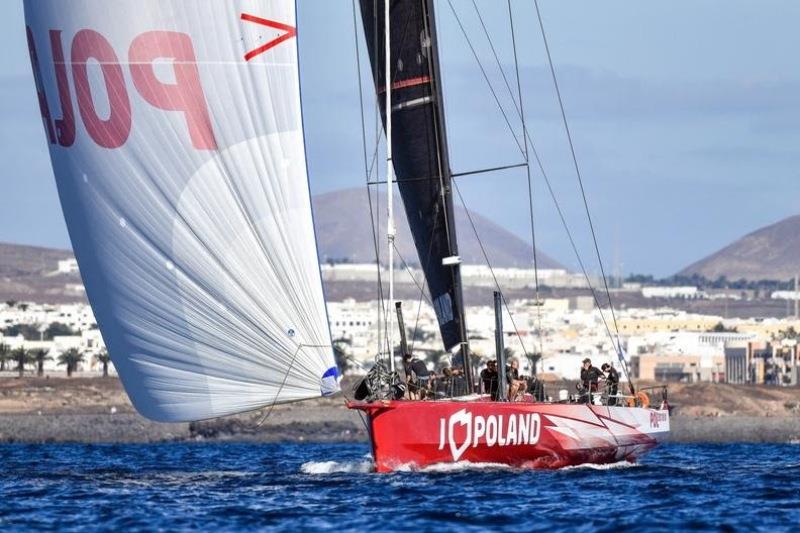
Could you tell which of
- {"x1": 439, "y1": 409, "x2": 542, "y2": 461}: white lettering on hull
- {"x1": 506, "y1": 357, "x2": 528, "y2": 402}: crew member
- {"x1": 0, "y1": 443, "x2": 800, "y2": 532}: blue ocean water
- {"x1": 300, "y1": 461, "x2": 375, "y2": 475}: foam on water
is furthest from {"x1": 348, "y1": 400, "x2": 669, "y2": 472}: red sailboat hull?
{"x1": 300, "y1": 461, "x2": 375, "y2": 475}: foam on water

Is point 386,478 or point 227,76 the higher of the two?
point 227,76

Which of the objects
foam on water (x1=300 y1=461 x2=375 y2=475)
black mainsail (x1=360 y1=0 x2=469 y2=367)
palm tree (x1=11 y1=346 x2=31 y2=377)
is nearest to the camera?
black mainsail (x1=360 y1=0 x2=469 y2=367)

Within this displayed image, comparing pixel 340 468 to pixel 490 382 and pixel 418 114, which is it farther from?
pixel 418 114

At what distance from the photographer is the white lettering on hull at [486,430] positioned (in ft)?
98.7

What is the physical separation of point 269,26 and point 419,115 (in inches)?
209

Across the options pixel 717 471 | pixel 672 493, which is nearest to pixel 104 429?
pixel 717 471

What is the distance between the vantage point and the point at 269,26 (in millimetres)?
27703

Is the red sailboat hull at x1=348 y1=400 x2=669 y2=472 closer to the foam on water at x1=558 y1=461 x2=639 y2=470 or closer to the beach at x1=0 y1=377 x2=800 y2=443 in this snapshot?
the foam on water at x1=558 y1=461 x2=639 y2=470

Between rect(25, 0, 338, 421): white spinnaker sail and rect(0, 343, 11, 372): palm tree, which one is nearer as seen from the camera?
rect(25, 0, 338, 421): white spinnaker sail

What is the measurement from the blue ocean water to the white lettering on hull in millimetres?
506

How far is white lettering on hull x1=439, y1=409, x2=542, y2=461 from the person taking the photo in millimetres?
30078

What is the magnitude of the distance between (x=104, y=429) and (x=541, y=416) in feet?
156

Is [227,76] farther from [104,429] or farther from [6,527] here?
[104,429]

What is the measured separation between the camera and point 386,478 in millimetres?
29719
